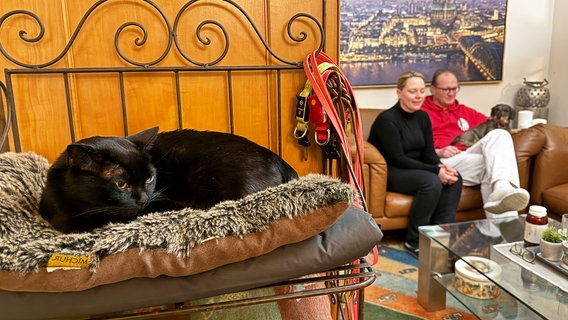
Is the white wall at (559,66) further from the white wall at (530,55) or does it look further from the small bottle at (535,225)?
the small bottle at (535,225)

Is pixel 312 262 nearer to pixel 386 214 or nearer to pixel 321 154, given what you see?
pixel 321 154

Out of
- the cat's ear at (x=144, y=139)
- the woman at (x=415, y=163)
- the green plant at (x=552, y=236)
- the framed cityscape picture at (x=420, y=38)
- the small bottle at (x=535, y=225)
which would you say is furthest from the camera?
the framed cityscape picture at (x=420, y=38)

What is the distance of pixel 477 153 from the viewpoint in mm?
2580

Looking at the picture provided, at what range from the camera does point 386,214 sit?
235 centimetres

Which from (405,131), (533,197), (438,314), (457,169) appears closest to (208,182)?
(438,314)

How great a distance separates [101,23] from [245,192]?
639 millimetres

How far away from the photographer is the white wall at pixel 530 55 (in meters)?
3.25

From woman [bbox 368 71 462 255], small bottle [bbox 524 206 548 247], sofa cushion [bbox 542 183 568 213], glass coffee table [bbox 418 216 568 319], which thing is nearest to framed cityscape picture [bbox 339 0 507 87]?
woman [bbox 368 71 462 255]

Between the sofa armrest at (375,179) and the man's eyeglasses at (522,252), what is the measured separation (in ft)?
2.47

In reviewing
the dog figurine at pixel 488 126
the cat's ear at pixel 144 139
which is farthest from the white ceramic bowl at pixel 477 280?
the dog figurine at pixel 488 126

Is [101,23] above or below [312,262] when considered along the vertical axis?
above

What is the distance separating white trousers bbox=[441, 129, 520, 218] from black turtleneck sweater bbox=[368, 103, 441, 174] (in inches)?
7.2

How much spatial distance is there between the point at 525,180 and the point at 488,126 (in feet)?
1.73

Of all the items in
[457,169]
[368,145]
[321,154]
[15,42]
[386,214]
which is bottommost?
[386,214]
